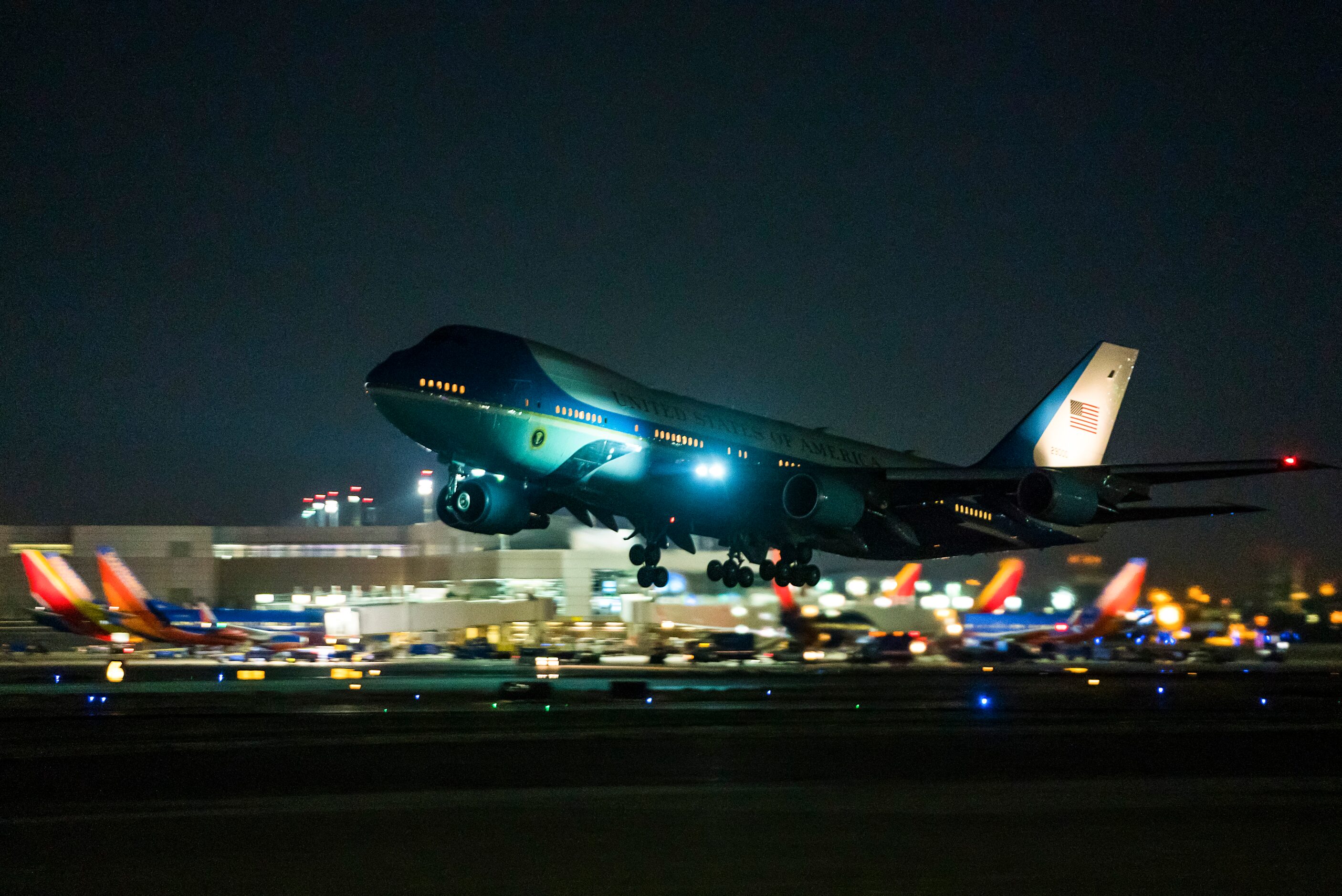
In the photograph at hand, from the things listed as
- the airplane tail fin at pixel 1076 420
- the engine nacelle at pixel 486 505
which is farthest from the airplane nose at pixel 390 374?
the airplane tail fin at pixel 1076 420

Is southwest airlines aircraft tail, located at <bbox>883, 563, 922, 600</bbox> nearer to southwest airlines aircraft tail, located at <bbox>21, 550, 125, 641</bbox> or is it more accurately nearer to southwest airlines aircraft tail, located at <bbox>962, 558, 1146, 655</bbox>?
southwest airlines aircraft tail, located at <bbox>962, 558, 1146, 655</bbox>

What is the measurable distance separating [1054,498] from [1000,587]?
3614 centimetres

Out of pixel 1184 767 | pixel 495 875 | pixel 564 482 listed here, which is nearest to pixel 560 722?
pixel 564 482

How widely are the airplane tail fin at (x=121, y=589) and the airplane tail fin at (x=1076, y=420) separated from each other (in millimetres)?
41059

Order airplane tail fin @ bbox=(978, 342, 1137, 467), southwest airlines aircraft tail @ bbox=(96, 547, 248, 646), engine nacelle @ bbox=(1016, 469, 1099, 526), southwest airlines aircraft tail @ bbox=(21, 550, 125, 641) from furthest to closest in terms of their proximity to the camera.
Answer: southwest airlines aircraft tail @ bbox=(21, 550, 125, 641)
southwest airlines aircraft tail @ bbox=(96, 547, 248, 646)
airplane tail fin @ bbox=(978, 342, 1137, 467)
engine nacelle @ bbox=(1016, 469, 1099, 526)

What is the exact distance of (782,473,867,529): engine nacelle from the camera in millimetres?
40031

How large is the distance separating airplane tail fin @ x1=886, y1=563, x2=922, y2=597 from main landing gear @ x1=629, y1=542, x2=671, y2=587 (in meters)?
30.6

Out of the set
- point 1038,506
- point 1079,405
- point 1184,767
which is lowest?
point 1184,767

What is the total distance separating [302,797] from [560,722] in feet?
37.3

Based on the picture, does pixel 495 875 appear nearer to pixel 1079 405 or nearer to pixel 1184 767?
pixel 1184 767

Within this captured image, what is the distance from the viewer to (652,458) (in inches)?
1510

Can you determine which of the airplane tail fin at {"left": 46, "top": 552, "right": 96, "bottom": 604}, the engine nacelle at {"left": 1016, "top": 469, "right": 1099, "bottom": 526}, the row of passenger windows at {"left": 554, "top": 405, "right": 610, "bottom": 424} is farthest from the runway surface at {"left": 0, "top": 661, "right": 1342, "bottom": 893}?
the airplane tail fin at {"left": 46, "top": 552, "right": 96, "bottom": 604}

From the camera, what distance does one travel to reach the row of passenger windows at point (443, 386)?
35.1 meters

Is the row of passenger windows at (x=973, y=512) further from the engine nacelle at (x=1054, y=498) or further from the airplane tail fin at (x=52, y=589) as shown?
the airplane tail fin at (x=52, y=589)
